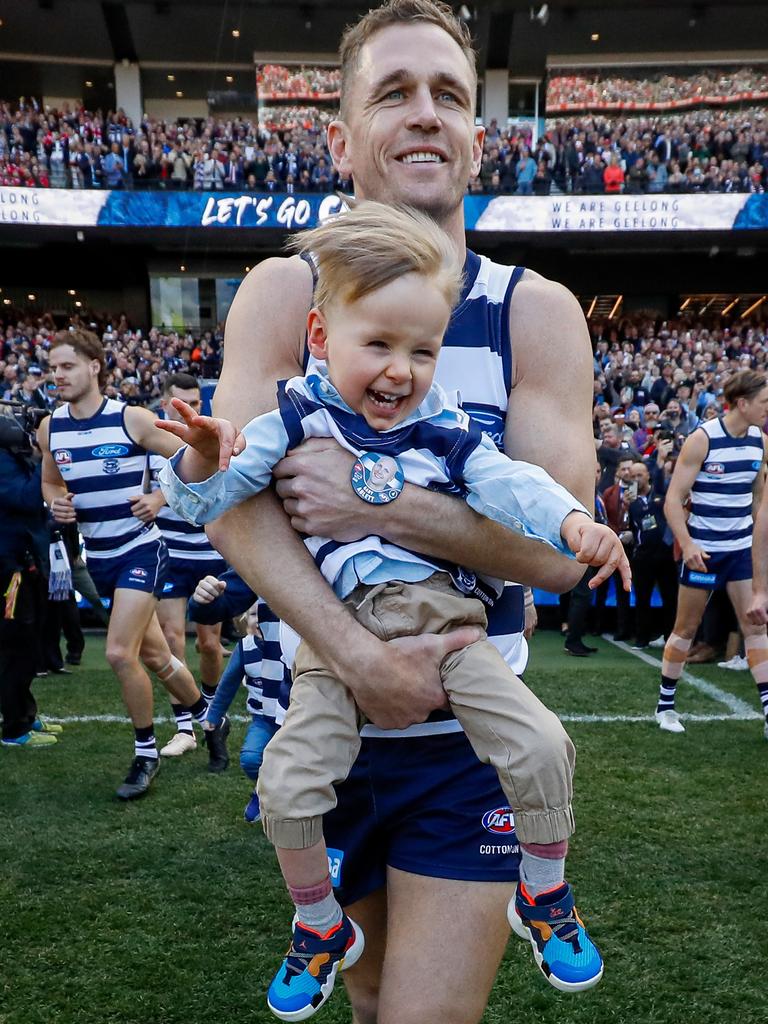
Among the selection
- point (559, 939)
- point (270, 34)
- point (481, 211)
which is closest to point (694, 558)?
point (559, 939)

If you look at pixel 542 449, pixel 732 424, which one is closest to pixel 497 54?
pixel 732 424

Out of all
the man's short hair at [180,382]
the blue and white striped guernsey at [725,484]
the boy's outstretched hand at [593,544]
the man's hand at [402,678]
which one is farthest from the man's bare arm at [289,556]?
the blue and white striped guernsey at [725,484]

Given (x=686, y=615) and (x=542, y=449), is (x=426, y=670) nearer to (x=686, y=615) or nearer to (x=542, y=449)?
(x=542, y=449)

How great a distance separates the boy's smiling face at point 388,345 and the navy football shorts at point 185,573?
4704mm

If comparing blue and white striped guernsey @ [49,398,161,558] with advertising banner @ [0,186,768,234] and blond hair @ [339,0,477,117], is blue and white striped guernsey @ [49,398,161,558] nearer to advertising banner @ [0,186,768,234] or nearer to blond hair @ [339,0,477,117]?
blond hair @ [339,0,477,117]

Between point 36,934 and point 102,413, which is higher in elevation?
point 102,413

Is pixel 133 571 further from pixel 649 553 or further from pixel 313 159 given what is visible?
pixel 313 159

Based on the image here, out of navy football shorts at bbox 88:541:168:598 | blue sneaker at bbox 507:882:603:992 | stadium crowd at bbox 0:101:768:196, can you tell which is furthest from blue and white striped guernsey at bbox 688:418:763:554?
stadium crowd at bbox 0:101:768:196

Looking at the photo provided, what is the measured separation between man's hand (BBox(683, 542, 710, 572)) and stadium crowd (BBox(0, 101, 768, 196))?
20.2 metres

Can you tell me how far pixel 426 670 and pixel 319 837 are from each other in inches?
13.5

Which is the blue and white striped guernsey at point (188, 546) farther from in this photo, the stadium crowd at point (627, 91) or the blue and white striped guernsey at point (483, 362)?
A: the stadium crowd at point (627, 91)

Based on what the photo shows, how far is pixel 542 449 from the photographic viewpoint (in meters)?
1.72

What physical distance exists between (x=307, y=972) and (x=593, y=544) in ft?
2.99

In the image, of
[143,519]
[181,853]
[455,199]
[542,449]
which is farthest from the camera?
[143,519]
